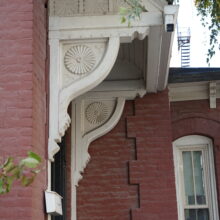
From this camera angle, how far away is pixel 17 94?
14.4 feet

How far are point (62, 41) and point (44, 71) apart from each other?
0.50m

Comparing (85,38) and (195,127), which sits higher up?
(85,38)

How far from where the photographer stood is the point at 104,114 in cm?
700

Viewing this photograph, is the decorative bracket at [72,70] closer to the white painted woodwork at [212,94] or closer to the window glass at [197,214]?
the white painted woodwork at [212,94]

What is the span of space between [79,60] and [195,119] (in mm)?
3085

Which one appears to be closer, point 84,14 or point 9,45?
point 9,45

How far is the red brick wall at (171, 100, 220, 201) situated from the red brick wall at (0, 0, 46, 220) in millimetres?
3336

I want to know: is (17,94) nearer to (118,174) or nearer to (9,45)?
(9,45)

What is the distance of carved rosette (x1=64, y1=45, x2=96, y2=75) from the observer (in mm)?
5121

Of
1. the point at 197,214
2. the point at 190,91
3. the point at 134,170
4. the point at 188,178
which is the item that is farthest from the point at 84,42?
the point at 197,214

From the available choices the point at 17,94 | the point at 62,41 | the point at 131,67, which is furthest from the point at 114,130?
the point at 17,94

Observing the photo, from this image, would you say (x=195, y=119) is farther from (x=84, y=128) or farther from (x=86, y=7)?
(x=86, y=7)

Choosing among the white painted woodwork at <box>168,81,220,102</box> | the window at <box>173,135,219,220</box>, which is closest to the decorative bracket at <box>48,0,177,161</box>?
the white painted woodwork at <box>168,81,220,102</box>

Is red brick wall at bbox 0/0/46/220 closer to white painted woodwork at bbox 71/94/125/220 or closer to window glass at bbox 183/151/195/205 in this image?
white painted woodwork at bbox 71/94/125/220
